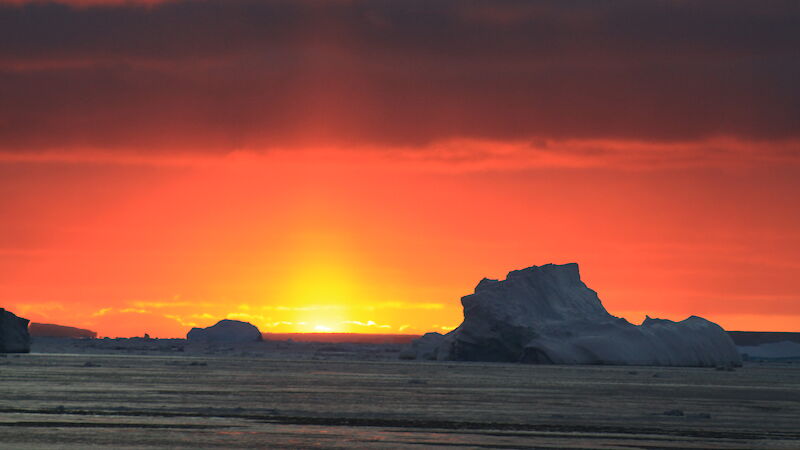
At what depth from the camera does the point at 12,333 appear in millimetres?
116938

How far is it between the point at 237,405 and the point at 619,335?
7015 centimetres

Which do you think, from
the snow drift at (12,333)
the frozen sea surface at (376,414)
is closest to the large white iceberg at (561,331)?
the frozen sea surface at (376,414)

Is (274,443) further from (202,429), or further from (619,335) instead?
(619,335)

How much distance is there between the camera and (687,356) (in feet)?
367

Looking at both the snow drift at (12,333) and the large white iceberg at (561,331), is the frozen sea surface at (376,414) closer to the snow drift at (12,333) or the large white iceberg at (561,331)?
the large white iceberg at (561,331)

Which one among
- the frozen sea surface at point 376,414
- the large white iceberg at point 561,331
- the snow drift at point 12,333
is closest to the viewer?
Result: the frozen sea surface at point 376,414

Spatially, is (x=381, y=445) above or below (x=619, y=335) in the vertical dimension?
below

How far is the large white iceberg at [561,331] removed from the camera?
4122 inches

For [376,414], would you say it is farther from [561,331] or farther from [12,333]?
[12,333]

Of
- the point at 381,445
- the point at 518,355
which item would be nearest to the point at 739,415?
the point at 381,445

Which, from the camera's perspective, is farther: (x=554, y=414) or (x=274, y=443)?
(x=554, y=414)

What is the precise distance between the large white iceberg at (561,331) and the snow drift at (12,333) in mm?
41586

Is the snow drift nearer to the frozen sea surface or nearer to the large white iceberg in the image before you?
the large white iceberg

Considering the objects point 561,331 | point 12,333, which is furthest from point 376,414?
point 12,333
